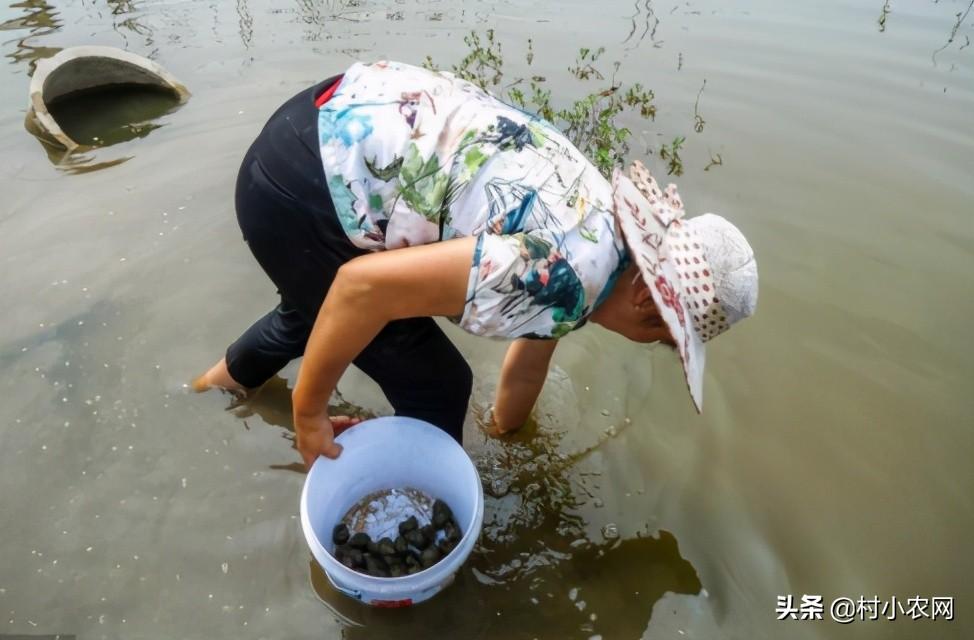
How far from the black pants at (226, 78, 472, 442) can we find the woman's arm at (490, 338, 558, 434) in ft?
0.99

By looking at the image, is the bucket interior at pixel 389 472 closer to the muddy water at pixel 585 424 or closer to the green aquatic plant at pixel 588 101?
the muddy water at pixel 585 424

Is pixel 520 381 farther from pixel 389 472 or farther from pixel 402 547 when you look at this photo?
pixel 402 547

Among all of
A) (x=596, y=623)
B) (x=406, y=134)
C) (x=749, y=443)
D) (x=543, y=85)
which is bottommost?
(x=596, y=623)

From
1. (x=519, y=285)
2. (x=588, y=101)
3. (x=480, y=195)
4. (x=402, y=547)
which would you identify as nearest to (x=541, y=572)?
(x=402, y=547)

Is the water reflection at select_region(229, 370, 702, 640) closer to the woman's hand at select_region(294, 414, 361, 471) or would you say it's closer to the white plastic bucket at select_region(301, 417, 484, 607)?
the white plastic bucket at select_region(301, 417, 484, 607)

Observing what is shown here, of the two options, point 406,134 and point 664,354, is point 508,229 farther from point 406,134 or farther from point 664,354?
point 664,354

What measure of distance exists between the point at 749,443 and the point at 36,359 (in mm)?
2530

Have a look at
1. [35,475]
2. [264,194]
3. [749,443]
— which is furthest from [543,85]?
[35,475]

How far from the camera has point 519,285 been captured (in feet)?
4.12

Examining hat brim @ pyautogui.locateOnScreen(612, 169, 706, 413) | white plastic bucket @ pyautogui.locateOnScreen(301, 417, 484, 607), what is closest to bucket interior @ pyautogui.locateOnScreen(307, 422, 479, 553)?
white plastic bucket @ pyautogui.locateOnScreen(301, 417, 484, 607)

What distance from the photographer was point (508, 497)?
211 centimetres

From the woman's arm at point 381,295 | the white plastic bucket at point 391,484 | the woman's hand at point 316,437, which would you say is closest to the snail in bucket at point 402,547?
the white plastic bucket at point 391,484

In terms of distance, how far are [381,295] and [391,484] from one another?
2.95ft

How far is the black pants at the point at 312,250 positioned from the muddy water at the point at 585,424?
53cm
